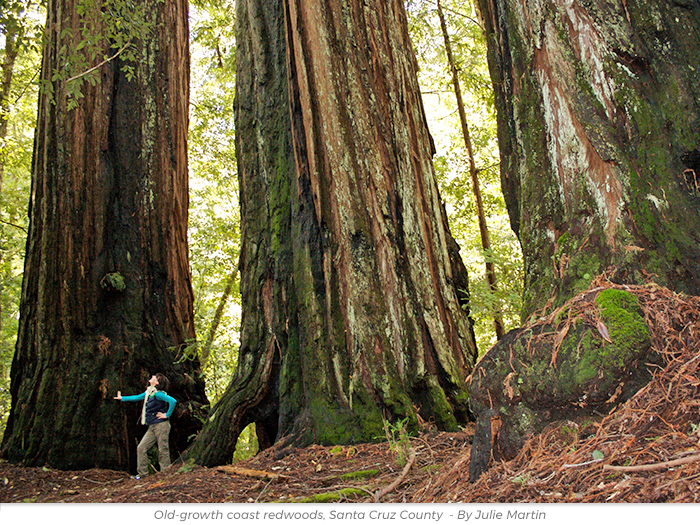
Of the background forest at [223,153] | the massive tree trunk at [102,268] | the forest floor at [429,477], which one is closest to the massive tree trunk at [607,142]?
the forest floor at [429,477]

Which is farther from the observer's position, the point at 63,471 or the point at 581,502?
the point at 63,471

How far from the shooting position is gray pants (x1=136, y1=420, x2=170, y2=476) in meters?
5.09

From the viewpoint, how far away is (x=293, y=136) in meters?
4.38

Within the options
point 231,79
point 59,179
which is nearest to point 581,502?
point 59,179

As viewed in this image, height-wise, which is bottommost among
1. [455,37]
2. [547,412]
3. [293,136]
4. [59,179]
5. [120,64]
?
[547,412]

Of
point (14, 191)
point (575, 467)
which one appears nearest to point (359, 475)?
point (575, 467)

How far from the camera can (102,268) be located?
557 centimetres

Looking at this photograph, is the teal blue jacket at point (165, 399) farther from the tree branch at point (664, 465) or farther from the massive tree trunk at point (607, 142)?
the tree branch at point (664, 465)

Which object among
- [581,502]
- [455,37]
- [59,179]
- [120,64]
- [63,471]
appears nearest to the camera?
[581,502]

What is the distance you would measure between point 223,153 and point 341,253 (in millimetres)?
7893

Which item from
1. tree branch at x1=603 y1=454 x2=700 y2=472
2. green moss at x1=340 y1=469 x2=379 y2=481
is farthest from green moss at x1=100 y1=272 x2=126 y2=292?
tree branch at x1=603 y1=454 x2=700 y2=472

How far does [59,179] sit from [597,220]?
5.40 meters

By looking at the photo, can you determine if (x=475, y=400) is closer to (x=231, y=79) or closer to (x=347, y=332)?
(x=347, y=332)

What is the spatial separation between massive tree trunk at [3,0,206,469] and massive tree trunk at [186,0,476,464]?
168cm
